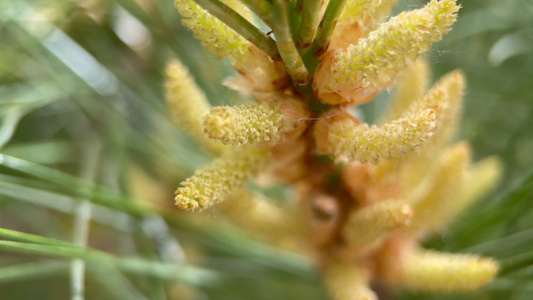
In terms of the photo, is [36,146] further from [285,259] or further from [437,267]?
[437,267]

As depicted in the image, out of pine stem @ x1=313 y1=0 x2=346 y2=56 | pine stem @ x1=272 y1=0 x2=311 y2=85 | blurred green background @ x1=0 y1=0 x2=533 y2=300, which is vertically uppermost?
blurred green background @ x1=0 y1=0 x2=533 y2=300

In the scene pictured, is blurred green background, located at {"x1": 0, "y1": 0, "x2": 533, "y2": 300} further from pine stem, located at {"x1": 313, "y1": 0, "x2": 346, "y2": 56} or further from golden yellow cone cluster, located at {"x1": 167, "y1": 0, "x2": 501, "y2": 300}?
pine stem, located at {"x1": 313, "y1": 0, "x2": 346, "y2": 56}

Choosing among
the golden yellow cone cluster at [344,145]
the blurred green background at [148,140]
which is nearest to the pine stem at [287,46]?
the golden yellow cone cluster at [344,145]

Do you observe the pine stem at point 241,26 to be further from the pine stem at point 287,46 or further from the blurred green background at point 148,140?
the blurred green background at point 148,140

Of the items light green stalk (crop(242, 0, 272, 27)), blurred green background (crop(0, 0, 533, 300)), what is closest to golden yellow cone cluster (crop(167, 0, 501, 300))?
light green stalk (crop(242, 0, 272, 27))

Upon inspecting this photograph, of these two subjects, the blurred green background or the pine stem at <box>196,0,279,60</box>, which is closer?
the pine stem at <box>196,0,279,60</box>

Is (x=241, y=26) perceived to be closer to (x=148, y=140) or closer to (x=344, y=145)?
(x=344, y=145)
